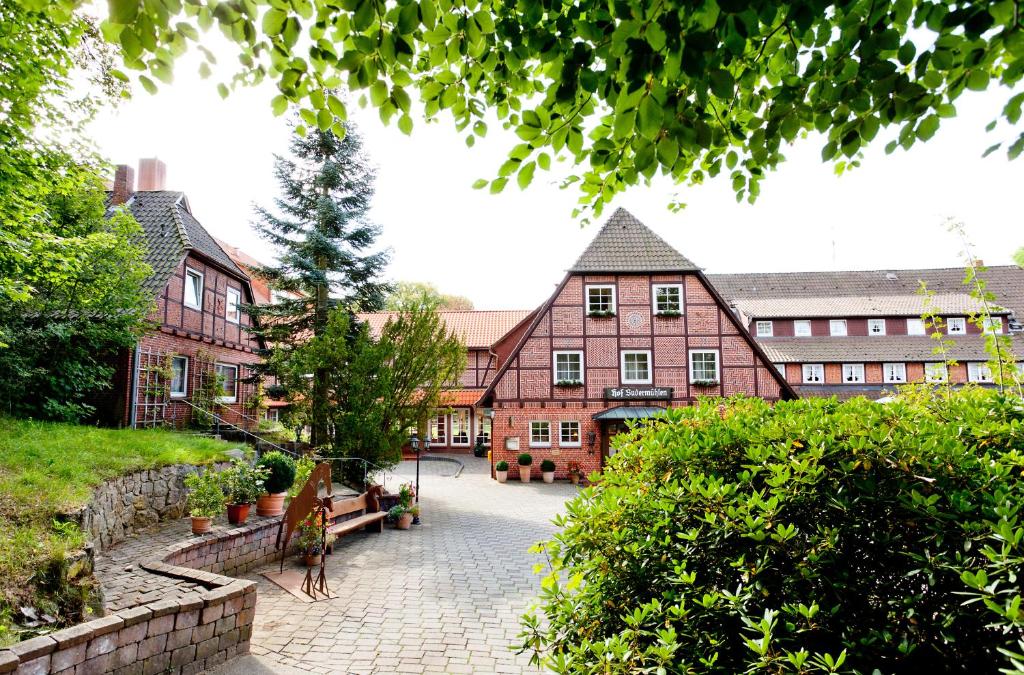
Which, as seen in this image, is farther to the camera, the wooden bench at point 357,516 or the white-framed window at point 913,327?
the white-framed window at point 913,327

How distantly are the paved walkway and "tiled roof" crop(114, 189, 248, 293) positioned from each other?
35.5 feet

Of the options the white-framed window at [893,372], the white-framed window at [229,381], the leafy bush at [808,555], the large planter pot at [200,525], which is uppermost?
the white-framed window at [893,372]

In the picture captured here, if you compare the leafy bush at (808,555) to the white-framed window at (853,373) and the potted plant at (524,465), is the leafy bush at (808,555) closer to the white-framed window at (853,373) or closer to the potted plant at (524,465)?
the potted plant at (524,465)

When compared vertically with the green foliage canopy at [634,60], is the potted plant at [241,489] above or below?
below

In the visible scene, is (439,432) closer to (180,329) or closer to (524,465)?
(524,465)

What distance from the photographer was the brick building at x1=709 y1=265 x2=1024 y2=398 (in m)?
30.6

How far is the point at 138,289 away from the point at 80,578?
990 cm

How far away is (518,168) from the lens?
8.46ft

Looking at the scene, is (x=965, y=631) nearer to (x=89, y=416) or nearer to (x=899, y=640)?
(x=899, y=640)

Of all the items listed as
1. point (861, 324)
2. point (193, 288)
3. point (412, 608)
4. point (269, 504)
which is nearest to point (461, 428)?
point (193, 288)

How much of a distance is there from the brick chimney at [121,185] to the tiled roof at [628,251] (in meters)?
16.1

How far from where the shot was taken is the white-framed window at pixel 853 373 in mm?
30953

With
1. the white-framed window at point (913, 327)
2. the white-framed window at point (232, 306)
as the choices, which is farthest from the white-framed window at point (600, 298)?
the white-framed window at point (913, 327)

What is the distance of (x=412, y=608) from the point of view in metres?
7.11
